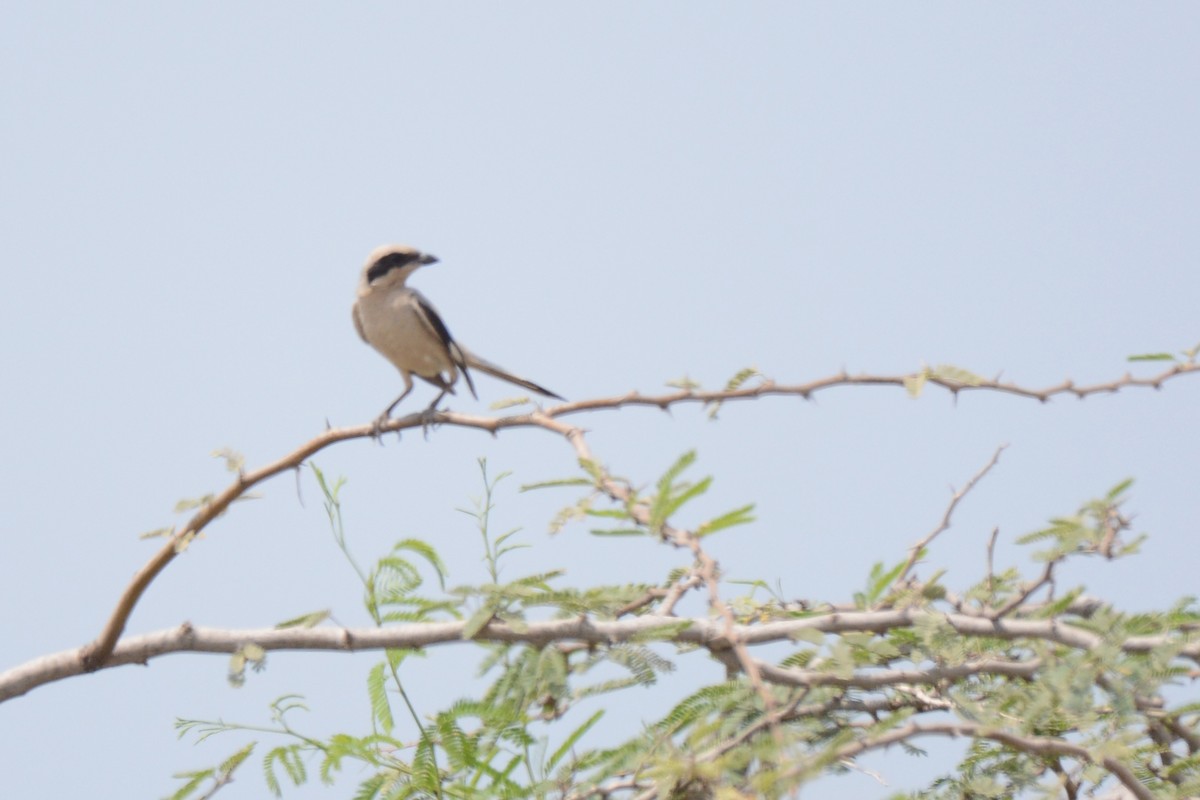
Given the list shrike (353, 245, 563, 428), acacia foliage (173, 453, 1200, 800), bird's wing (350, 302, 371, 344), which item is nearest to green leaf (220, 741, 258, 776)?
acacia foliage (173, 453, 1200, 800)

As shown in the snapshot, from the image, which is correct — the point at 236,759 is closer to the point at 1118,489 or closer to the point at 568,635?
the point at 568,635

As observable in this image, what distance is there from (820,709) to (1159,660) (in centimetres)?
95

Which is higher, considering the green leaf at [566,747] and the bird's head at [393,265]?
the bird's head at [393,265]

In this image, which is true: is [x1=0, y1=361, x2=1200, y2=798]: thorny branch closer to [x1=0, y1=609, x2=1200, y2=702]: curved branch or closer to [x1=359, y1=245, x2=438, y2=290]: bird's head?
[x1=0, y1=609, x2=1200, y2=702]: curved branch

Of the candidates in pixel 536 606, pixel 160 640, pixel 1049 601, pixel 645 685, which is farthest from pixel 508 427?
pixel 1049 601

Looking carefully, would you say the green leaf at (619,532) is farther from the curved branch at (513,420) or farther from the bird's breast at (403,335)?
→ the bird's breast at (403,335)

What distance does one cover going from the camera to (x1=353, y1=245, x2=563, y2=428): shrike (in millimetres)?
6727

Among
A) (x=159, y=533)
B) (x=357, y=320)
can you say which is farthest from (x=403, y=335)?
(x=159, y=533)

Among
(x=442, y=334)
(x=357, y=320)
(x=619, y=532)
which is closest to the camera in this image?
(x=619, y=532)

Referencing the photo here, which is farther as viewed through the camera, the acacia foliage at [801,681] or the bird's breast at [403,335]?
the bird's breast at [403,335]

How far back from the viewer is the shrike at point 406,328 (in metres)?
6.73

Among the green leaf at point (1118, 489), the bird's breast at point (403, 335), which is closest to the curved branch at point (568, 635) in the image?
the green leaf at point (1118, 489)

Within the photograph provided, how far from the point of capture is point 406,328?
22.2 ft

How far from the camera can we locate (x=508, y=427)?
3.60 metres
